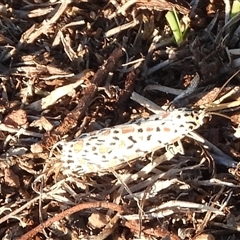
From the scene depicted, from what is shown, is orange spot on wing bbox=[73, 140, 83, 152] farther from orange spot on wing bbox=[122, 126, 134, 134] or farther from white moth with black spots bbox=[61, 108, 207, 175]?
orange spot on wing bbox=[122, 126, 134, 134]

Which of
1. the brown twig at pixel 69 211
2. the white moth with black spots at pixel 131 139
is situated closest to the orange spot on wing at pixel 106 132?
the white moth with black spots at pixel 131 139

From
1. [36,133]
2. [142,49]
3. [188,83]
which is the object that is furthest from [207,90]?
[36,133]

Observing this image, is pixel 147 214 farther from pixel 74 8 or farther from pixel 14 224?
pixel 74 8

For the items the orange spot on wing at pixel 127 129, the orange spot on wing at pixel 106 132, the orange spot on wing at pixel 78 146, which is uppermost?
the orange spot on wing at pixel 127 129

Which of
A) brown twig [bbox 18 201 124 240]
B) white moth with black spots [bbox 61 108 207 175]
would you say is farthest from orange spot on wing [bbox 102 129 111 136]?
brown twig [bbox 18 201 124 240]

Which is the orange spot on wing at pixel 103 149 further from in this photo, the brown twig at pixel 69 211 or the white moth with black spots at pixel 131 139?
the brown twig at pixel 69 211

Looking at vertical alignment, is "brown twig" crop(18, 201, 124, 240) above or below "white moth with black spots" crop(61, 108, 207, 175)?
below
